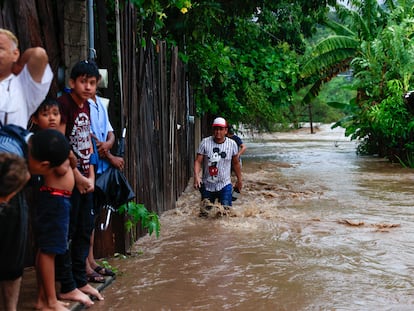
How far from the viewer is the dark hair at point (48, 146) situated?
335 cm

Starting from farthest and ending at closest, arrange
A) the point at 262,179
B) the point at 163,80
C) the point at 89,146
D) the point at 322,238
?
1. the point at 262,179
2. the point at 163,80
3. the point at 322,238
4. the point at 89,146

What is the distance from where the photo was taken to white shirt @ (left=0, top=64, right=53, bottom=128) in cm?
340

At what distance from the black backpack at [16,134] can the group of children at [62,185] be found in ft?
0.11

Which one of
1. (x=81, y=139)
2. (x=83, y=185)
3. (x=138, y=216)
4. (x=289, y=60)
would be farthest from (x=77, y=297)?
(x=289, y=60)

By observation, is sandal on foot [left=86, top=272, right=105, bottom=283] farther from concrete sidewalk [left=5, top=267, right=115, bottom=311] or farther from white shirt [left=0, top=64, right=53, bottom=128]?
white shirt [left=0, top=64, right=53, bottom=128]

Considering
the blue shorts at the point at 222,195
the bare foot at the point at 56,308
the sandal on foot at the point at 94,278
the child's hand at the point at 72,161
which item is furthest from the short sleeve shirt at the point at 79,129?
the blue shorts at the point at 222,195

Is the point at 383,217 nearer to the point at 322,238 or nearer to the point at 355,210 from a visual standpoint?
the point at 355,210

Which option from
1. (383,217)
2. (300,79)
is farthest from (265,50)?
(383,217)

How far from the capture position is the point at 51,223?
3768 millimetres

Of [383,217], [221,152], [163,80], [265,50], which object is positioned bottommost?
[383,217]

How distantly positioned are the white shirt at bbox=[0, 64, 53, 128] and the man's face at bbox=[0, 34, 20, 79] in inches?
2.2

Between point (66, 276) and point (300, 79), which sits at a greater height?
point (300, 79)

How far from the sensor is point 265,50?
1658cm

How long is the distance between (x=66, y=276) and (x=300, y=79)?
1573 cm
